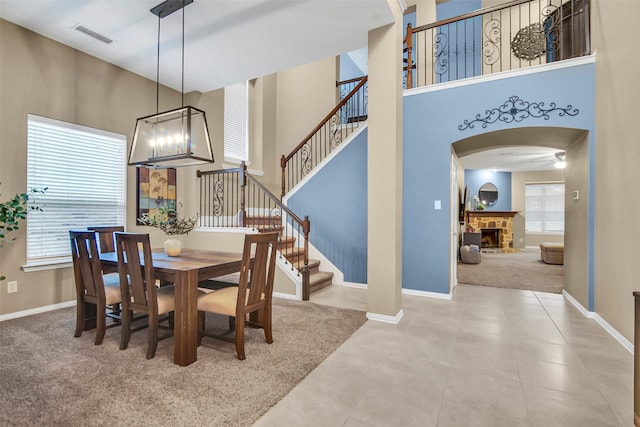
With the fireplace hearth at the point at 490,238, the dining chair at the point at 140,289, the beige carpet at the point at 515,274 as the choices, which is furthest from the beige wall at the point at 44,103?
the fireplace hearth at the point at 490,238

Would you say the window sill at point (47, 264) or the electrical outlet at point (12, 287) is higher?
the window sill at point (47, 264)

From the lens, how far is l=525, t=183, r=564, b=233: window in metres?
10.7

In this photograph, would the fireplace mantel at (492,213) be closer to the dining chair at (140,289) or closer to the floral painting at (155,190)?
the floral painting at (155,190)

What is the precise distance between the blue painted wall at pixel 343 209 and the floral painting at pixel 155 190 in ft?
7.31

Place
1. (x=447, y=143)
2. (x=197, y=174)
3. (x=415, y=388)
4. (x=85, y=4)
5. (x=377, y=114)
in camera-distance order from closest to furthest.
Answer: (x=415, y=388), (x=85, y=4), (x=377, y=114), (x=447, y=143), (x=197, y=174)

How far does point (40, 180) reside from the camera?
3707mm

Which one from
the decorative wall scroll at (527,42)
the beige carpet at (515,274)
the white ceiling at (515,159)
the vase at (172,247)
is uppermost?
the decorative wall scroll at (527,42)

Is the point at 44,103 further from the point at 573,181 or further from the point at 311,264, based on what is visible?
the point at 573,181

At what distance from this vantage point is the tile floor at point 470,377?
186 centimetres

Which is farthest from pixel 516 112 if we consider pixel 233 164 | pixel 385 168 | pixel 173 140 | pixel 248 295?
pixel 233 164

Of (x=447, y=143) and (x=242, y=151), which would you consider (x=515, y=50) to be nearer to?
(x=447, y=143)

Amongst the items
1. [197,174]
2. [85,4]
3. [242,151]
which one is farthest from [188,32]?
[242,151]

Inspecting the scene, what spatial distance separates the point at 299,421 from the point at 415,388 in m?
0.83

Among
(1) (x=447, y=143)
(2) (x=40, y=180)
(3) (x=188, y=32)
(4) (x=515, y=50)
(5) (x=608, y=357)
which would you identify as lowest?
(5) (x=608, y=357)
